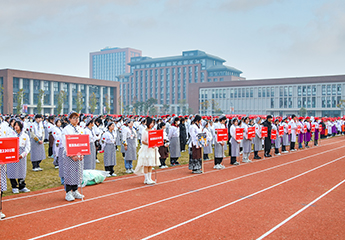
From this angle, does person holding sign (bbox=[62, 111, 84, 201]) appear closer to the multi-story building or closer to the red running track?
the red running track

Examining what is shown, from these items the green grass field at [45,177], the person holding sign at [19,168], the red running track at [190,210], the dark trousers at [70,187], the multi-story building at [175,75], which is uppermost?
the multi-story building at [175,75]

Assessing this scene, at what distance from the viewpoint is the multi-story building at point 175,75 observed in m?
120

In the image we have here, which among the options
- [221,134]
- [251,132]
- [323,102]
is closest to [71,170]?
[221,134]

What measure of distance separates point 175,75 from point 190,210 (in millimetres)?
119155

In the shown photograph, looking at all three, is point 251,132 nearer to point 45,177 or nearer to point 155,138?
point 155,138

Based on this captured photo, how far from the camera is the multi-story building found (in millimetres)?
119562

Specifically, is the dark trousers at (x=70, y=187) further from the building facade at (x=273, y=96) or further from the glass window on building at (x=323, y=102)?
the glass window on building at (x=323, y=102)

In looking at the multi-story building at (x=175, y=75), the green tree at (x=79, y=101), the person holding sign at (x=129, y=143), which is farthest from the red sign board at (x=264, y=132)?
the multi-story building at (x=175, y=75)

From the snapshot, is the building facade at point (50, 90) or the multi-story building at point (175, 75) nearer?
the building facade at point (50, 90)

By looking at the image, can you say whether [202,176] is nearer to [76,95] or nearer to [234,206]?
[234,206]

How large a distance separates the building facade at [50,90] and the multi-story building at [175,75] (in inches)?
1404

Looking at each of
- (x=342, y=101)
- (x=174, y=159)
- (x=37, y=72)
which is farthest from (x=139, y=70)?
(x=174, y=159)

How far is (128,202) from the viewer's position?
7707 mm

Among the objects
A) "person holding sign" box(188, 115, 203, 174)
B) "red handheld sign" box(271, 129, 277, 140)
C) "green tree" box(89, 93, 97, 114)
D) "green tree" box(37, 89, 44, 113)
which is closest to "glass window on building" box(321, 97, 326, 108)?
"green tree" box(89, 93, 97, 114)
